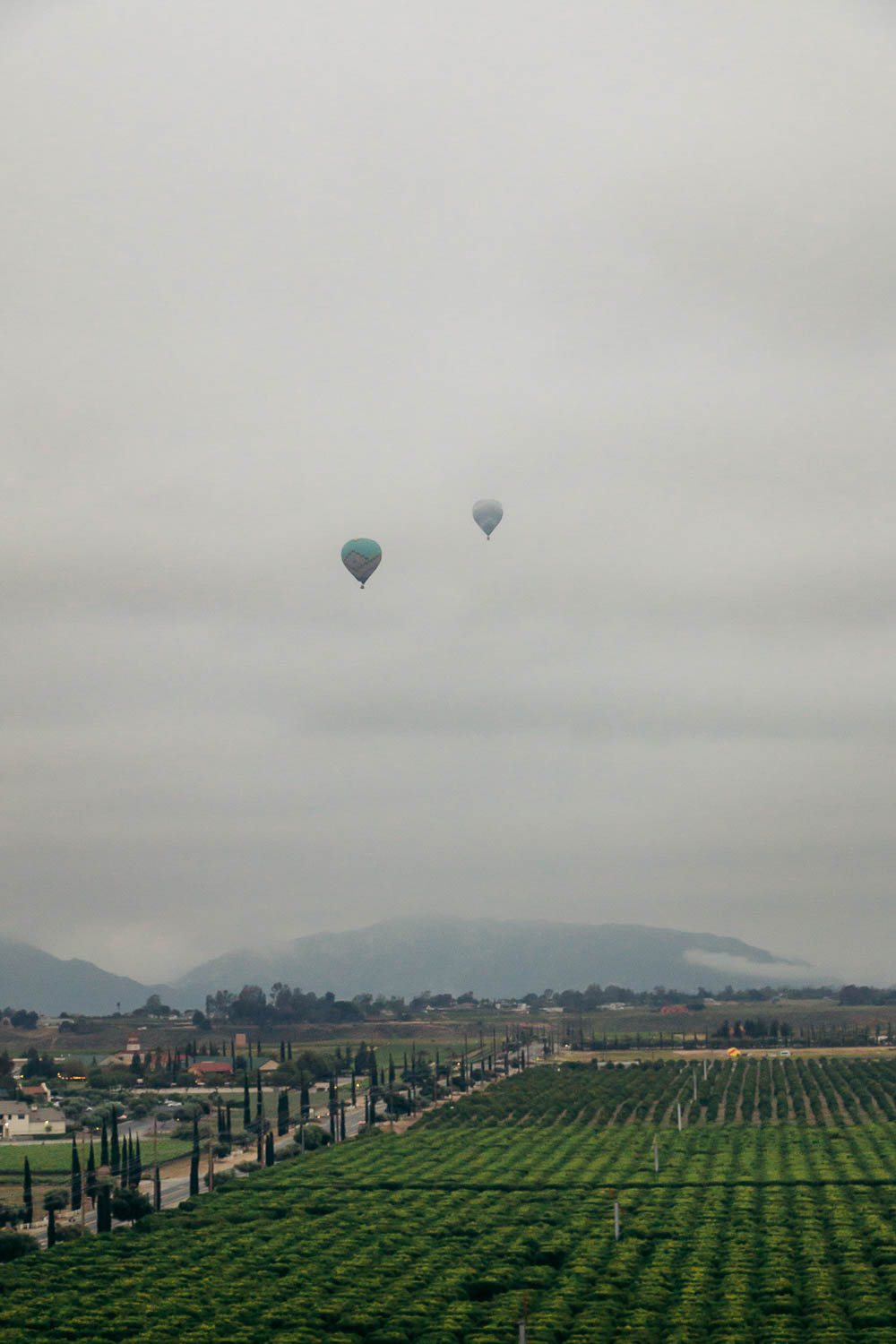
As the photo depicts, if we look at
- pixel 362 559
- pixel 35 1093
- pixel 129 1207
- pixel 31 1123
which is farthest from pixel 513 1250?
pixel 35 1093

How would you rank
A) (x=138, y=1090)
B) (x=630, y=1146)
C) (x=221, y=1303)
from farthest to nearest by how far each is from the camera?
(x=138, y=1090) < (x=630, y=1146) < (x=221, y=1303)

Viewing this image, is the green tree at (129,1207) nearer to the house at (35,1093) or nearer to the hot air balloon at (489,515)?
the hot air balloon at (489,515)

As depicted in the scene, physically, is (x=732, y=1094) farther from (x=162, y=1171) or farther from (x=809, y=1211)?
(x=809, y=1211)

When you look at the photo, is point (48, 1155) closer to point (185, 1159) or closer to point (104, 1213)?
point (185, 1159)

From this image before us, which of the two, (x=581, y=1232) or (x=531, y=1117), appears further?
(x=531, y=1117)

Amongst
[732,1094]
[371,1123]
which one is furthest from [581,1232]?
[732,1094]

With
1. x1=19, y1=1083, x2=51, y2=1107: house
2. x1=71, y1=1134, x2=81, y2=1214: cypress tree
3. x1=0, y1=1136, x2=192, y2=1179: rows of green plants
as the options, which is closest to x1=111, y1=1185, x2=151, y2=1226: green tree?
x1=71, y1=1134, x2=81, y2=1214: cypress tree
